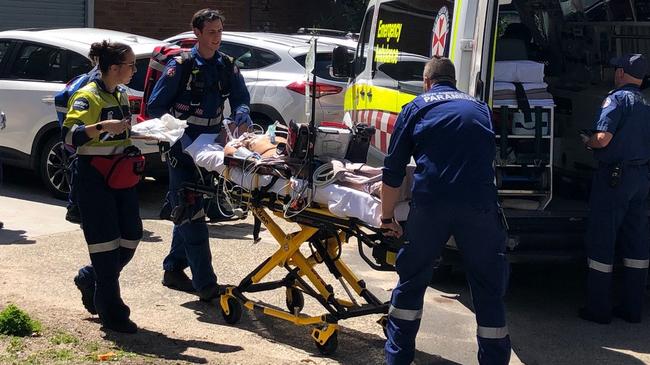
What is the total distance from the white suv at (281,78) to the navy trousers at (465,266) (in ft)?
17.3

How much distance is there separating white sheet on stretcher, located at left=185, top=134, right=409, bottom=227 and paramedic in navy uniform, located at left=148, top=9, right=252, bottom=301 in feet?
1.42

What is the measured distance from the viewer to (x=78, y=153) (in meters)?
5.62

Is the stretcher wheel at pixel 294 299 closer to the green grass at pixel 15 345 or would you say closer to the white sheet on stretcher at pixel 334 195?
the white sheet on stretcher at pixel 334 195

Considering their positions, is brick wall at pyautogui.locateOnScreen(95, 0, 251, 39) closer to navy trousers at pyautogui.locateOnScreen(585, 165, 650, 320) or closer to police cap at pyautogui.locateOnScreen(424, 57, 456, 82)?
navy trousers at pyautogui.locateOnScreen(585, 165, 650, 320)

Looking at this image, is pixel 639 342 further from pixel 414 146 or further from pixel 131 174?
pixel 131 174

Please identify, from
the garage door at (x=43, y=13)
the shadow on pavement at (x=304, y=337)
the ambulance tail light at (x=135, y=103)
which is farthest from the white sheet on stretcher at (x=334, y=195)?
the garage door at (x=43, y=13)

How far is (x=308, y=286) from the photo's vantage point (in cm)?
584

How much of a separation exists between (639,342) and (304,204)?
7.92 ft

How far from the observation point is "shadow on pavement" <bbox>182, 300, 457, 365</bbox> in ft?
18.2

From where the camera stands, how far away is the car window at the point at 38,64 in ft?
31.3

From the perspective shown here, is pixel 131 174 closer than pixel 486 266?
No

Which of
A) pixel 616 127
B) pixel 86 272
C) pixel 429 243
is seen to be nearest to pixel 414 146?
pixel 429 243

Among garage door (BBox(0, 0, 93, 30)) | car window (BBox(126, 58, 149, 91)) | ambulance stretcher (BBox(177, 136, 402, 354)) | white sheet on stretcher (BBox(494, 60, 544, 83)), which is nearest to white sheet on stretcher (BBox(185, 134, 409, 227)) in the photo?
ambulance stretcher (BBox(177, 136, 402, 354))

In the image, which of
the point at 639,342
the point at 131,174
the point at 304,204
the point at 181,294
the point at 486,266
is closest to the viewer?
the point at 486,266
